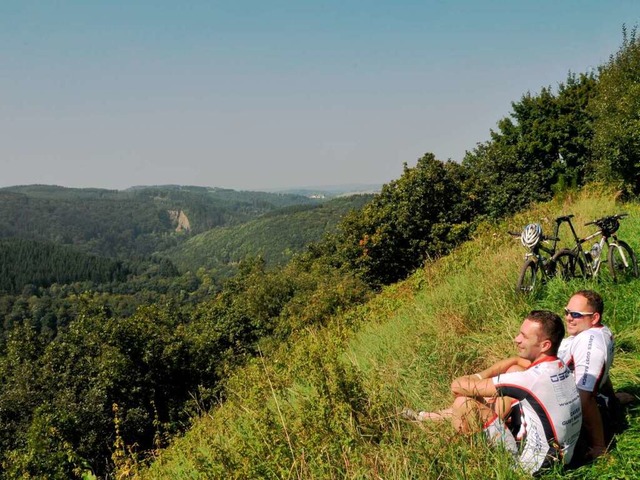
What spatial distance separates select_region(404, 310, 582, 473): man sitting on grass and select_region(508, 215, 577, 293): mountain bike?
261 cm

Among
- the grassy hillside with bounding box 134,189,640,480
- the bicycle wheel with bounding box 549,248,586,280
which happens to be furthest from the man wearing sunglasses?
the bicycle wheel with bounding box 549,248,586,280

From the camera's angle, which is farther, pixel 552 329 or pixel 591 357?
pixel 591 357

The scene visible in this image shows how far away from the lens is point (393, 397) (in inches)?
137

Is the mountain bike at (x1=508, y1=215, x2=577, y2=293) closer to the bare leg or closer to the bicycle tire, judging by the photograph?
the bicycle tire

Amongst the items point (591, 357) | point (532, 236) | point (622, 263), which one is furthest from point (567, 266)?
point (591, 357)

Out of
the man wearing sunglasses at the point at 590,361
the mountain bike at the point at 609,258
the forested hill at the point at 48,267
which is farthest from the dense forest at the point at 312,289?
the forested hill at the point at 48,267

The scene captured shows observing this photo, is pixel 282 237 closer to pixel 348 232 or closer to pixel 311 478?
pixel 348 232

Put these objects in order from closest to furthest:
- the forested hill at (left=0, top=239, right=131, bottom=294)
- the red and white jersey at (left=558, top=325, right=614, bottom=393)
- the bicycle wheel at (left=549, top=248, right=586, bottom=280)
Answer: the red and white jersey at (left=558, top=325, right=614, bottom=393)
the bicycle wheel at (left=549, top=248, right=586, bottom=280)
the forested hill at (left=0, top=239, right=131, bottom=294)

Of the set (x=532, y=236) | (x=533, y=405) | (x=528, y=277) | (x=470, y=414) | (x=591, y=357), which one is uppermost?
(x=532, y=236)

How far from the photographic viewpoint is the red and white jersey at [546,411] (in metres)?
2.61

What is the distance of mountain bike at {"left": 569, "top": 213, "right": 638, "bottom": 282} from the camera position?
5512 mm

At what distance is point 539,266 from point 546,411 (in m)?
3.45

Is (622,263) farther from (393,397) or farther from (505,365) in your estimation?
(393,397)

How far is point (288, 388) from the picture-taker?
3.88 metres
